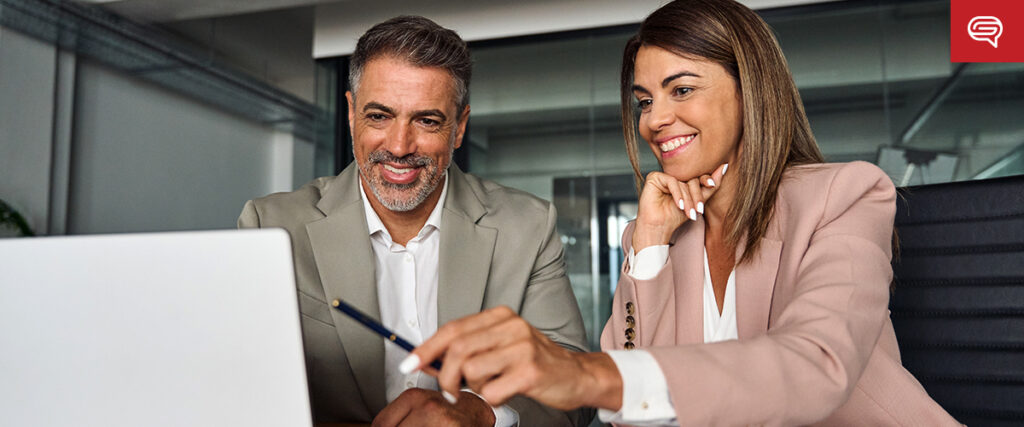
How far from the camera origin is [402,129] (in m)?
1.76

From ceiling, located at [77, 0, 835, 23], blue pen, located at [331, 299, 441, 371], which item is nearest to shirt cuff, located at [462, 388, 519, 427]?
blue pen, located at [331, 299, 441, 371]

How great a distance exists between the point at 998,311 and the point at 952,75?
3.45m

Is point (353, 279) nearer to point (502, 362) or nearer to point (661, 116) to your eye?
point (661, 116)

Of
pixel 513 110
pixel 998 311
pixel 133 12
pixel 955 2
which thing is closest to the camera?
pixel 998 311

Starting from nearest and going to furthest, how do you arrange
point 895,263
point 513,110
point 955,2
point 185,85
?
point 895,263
point 955,2
point 513,110
point 185,85

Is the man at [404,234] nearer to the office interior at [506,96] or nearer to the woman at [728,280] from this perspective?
the woman at [728,280]

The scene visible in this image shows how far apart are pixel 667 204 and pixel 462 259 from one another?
56cm

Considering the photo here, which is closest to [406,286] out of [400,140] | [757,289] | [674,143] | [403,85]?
[400,140]

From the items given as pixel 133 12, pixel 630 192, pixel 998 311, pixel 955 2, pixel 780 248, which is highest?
pixel 133 12

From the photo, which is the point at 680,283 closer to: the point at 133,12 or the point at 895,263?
the point at 895,263

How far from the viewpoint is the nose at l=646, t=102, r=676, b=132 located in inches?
56.1

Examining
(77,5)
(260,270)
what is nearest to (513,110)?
(77,5)

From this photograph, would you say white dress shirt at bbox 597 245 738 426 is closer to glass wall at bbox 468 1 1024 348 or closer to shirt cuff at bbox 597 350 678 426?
shirt cuff at bbox 597 350 678 426

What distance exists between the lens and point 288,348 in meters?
0.62
